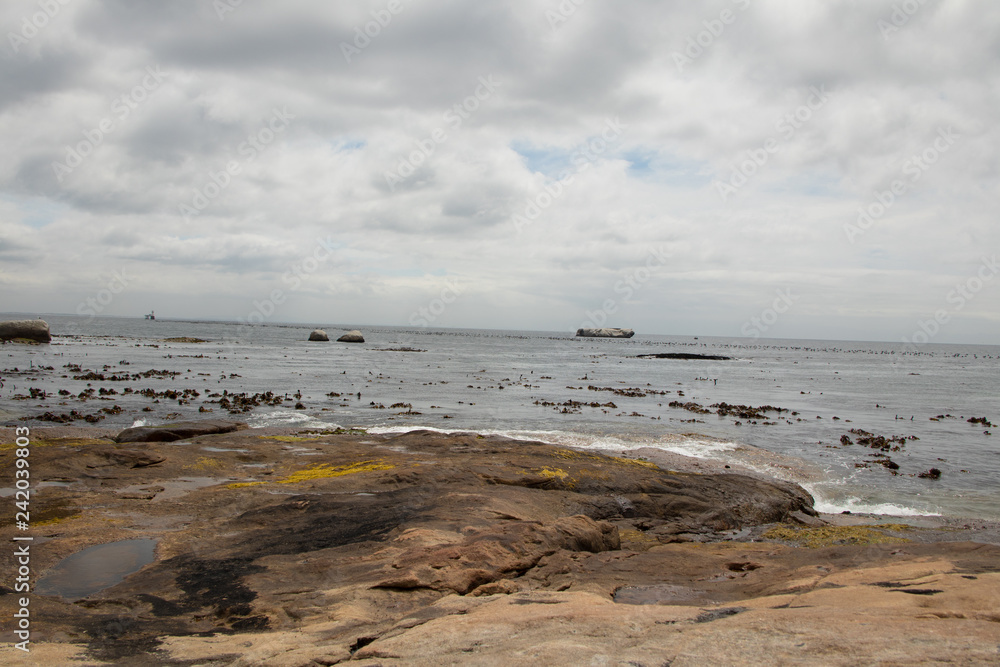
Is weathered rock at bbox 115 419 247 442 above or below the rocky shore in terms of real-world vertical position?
below

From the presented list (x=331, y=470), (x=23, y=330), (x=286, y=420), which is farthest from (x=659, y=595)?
(x=23, y=330)

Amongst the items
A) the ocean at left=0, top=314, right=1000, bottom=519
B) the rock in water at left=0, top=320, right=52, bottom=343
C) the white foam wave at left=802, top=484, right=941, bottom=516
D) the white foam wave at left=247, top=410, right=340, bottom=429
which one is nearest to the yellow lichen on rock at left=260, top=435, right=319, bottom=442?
the white foam wave at left=247, top=410, right=340, bottom=429

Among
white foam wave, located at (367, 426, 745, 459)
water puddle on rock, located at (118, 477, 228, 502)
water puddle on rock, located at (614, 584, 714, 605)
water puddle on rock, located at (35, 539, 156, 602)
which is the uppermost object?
water puddle on rock, located at (614, 584, 714, 605)

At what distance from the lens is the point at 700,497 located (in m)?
13.4

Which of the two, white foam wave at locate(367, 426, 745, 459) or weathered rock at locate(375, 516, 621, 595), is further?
white foam wave at locate(367, 426, 745, 459)

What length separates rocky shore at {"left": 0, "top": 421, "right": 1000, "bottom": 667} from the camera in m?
4.67

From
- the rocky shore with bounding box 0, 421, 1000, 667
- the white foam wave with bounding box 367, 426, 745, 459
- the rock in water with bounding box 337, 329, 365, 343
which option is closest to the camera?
the rocky shore with bounding box 0, 421, 1000, 667

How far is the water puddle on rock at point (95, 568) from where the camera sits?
7.01m

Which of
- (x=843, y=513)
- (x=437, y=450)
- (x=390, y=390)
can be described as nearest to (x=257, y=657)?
(x=437, y=450)

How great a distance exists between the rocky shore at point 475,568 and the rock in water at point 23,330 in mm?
79218

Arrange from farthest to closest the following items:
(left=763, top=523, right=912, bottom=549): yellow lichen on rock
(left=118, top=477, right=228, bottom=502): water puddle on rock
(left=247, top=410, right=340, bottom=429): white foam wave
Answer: (left=247, top=410, right=340, bottom=429): white foam wave
(left=118, top=477, right=228, bottom=502): water puddle on rock
(left=763, top=523, right=912, bottom=549): yellow lichen on rock

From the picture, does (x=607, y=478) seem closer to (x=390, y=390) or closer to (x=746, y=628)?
(x=746, y=628)

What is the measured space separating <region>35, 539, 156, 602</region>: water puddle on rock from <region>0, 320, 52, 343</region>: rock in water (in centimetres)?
8729

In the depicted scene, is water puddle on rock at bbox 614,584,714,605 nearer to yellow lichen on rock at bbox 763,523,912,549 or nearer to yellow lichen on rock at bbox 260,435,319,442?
yellow lichen on rock at bbox 763,523,912,549
